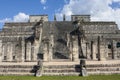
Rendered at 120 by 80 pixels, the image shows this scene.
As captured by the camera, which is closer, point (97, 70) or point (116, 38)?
point (97, 70)

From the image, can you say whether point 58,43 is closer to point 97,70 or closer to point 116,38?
point 116,38

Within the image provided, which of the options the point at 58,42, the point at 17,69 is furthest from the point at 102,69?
the point at 58,42

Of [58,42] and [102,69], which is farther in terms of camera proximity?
[58,42]

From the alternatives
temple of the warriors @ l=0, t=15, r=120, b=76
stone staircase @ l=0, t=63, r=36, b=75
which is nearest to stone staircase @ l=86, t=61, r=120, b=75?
stone staircase @ l=0, t=63, r=36, b=75

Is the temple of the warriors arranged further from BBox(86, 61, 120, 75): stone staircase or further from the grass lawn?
the grass lawn

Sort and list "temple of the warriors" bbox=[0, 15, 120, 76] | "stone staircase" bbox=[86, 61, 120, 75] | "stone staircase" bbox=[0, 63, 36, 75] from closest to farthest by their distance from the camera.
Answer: "stone staircase" bbox=[86, 61, 120, 75]
"stone staircase" bbox=[0, 63, 36, 75]
"temple of the warriors" bbox=[0, 15, 120, 76]

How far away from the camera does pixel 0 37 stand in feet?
187

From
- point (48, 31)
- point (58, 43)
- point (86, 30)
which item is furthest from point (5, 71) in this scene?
point (86, 30)

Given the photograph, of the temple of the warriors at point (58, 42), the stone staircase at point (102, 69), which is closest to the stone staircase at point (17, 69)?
the stone staircase at point (102, 69)

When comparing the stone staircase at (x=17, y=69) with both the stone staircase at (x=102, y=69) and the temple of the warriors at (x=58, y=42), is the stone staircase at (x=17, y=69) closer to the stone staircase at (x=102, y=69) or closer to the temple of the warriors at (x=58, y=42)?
the stone staircase at (x=102, y=69)

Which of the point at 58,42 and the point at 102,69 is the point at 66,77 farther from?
the point at 58,42

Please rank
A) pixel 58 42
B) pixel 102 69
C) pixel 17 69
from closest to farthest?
pixel 102 69
pixel 17 69
pixel 58 42

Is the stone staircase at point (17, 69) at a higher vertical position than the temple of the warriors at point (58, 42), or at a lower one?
lower

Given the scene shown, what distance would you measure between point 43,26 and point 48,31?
208 centimetres
